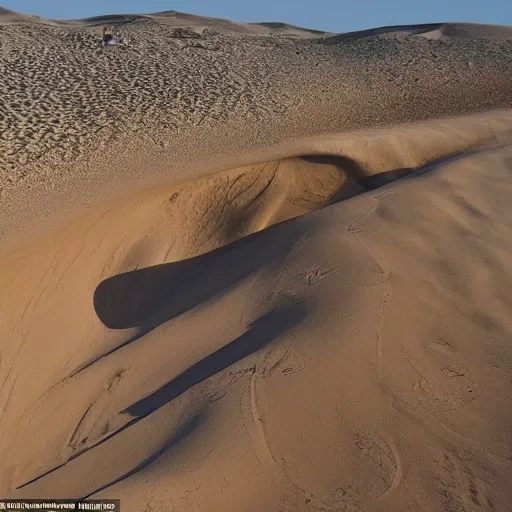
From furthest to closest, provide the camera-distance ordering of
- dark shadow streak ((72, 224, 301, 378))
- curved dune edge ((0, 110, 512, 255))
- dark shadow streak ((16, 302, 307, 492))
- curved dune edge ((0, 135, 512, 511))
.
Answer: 1. curved dune edge ((0, 110, 512, 255))
2. dark shadow streak ((72, 224, 301, 378))
3. dark shadow streak ((16, 302, 307, 492))
4. curved dune edge ((0, 135, 512, 511))

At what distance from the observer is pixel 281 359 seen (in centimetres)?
262

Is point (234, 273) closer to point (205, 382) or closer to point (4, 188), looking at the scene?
point (205, 382)

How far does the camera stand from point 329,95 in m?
8.31

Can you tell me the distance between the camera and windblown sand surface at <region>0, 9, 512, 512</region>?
220 cm

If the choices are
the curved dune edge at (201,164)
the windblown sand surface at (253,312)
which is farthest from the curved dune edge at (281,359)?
the curved dune edge at (201,164)

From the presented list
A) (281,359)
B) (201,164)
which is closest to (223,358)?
(281,359)

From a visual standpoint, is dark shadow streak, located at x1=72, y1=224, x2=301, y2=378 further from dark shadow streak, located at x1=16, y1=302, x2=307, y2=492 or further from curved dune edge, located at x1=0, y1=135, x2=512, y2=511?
dark shadow streak, located at x1=16, y1=302, x2=307, y2=492

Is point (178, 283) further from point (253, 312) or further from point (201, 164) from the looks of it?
point (201, 164)

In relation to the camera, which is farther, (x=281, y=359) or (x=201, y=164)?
(x=201, y=164)

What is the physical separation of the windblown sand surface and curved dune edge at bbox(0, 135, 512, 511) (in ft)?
0.04

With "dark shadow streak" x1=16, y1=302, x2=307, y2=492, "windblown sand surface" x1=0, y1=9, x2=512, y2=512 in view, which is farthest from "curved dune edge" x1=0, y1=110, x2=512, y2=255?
"dark shadow streak" x1=16, y1=302, x2=307, y2=492

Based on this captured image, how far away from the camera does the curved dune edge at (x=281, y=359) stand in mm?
2166

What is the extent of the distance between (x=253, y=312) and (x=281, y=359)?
539mm

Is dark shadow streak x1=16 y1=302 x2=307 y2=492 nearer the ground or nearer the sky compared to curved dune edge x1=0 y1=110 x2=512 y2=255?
nearer the ground
